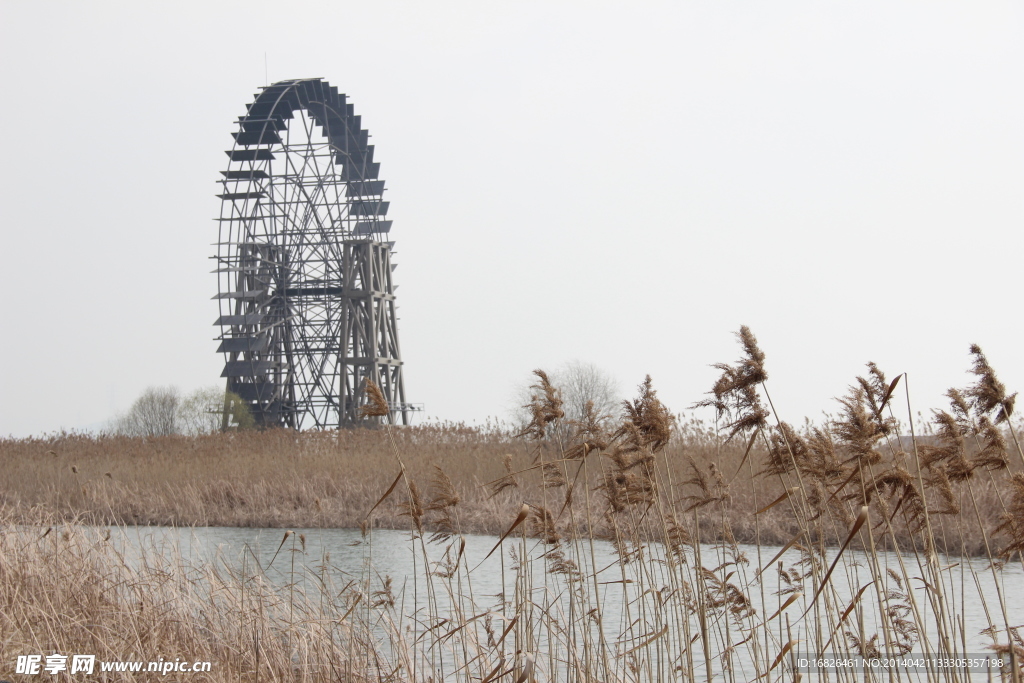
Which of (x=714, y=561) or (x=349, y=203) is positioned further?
(x=349, y=203)

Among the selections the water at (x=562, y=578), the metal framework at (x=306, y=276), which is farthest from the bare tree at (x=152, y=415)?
the water at (x=562, y=578)

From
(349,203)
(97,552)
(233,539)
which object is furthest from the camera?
(349,203)

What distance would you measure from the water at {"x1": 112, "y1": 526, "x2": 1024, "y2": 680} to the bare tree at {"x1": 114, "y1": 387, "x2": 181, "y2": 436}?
45.3 metres

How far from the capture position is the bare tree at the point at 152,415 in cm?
5716

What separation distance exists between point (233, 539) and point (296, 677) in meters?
9.41

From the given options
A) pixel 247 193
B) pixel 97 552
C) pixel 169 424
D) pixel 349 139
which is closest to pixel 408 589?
pixel 97 552

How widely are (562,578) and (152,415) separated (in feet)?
179

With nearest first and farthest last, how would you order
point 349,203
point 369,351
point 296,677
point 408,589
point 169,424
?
1. point 296,677
2. point 408,589
3. point 369,351
4. point 349,203
5. point 169,424

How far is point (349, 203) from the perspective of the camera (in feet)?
134

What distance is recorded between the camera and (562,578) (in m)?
8.98

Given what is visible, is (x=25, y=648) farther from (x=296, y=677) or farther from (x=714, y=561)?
(x=714, y=561)

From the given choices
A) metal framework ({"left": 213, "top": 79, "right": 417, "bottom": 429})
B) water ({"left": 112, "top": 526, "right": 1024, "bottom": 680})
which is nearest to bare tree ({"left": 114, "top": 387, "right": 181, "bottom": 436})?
metal framework ({"left": 213, "top": 79, "right": 417, "bottom": 429})

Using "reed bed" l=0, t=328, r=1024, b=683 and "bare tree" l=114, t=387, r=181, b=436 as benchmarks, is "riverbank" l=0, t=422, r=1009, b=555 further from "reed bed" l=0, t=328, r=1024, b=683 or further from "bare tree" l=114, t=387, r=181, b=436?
"bare tree" l=114, t=387, r=181, b=436

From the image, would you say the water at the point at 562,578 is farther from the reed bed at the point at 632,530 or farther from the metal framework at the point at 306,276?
the metal framework at the point at 306,276
